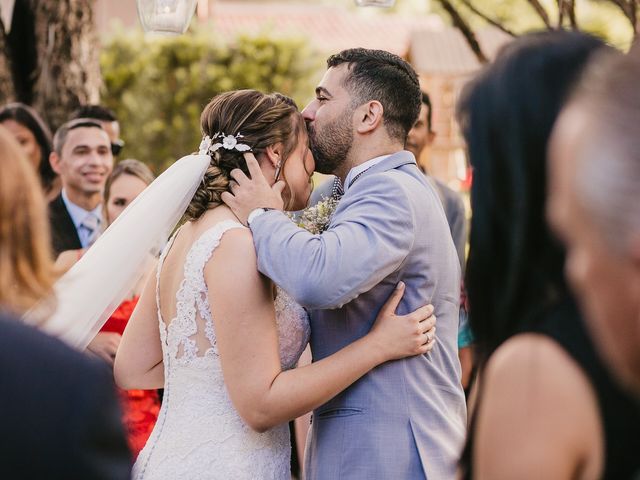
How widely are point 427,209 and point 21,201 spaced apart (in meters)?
1.58

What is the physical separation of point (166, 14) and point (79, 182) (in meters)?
1.96

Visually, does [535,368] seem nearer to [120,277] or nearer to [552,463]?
[552,463]

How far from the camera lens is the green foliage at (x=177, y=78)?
17391 mm

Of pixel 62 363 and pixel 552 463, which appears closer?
pixel 62 363

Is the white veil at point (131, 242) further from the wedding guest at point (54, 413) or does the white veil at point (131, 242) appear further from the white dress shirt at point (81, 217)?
the white dress shirt at point (81, 217)

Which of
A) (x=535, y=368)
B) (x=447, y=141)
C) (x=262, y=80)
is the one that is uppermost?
(x=535, y=368)

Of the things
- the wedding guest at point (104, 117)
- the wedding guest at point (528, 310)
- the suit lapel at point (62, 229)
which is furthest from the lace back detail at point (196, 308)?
the wedding guest at point (104, 117)

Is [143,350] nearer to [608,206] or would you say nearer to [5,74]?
[608,206]

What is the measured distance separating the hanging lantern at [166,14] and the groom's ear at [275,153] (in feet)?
4.87

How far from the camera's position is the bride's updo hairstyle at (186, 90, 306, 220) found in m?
3.15

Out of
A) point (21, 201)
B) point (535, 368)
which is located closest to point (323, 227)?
point (21, 201)

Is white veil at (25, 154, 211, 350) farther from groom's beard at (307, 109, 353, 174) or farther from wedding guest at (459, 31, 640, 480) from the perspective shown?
wedding guest at (459, 31, 640, 480)

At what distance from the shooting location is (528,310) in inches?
65.1

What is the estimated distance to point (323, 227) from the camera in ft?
10.9
